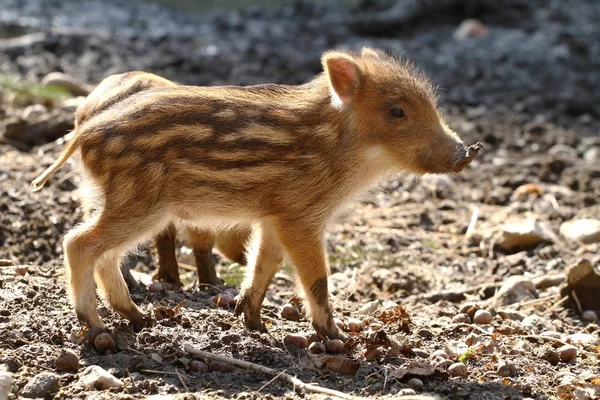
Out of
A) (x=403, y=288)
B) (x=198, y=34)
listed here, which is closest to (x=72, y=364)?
(x=403, y=288)

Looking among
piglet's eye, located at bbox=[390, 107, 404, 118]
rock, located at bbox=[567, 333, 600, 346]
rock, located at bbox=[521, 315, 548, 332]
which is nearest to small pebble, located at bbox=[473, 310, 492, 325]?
rock, located at bbox=[521, 315, 548, 332]

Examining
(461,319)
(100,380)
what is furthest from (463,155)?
(100,380)

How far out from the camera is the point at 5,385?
376cm

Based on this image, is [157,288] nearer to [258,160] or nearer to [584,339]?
[258,160]

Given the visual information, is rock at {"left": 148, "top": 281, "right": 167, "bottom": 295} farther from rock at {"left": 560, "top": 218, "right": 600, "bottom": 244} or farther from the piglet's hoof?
rock at {"left": 560, "top": 218, "right": 600, "bottom": 244}

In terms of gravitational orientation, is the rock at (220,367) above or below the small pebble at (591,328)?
above

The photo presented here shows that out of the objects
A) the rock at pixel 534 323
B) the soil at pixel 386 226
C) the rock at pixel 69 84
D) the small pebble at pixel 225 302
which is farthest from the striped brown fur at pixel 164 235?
the rock at pixel 69 84

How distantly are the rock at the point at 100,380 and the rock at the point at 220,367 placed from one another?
0.44m

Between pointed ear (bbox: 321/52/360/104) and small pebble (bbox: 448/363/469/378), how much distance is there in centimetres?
142

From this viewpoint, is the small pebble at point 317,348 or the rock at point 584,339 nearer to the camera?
the small pebble at point 317,348

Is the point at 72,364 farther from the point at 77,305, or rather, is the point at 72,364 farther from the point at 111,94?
the point at 111,94

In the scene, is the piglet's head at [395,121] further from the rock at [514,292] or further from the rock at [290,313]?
the rock at [514,292]

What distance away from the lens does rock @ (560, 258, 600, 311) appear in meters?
5.78

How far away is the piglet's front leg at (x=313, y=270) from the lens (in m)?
4.76
